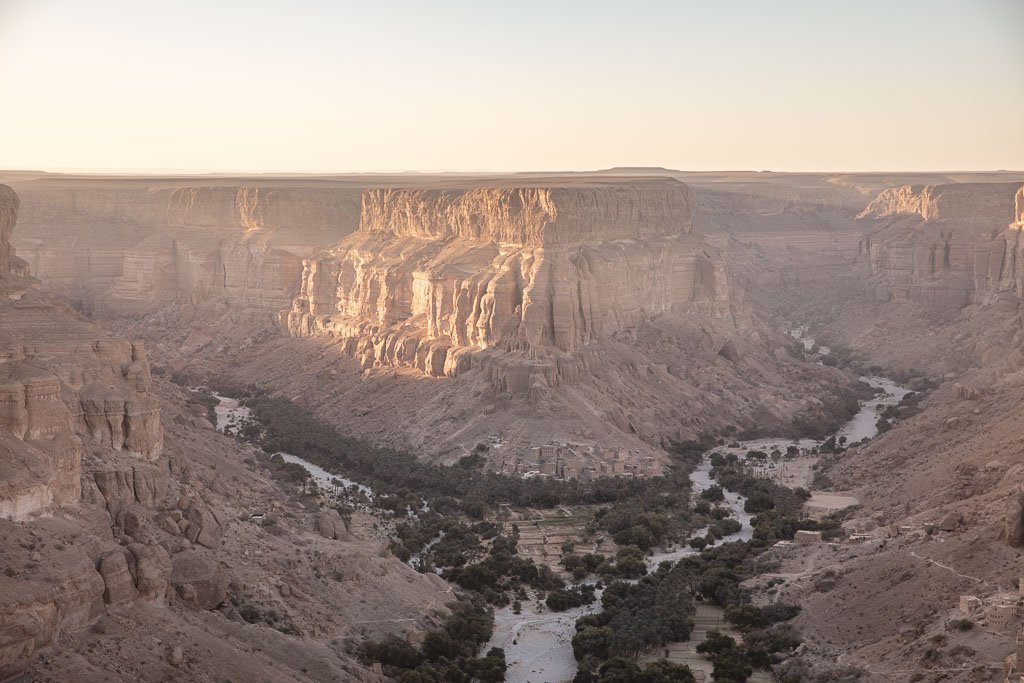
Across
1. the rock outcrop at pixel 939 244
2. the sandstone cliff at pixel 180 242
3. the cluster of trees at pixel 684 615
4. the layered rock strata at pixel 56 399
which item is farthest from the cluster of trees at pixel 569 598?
the rock outcrop at pixel 939 244

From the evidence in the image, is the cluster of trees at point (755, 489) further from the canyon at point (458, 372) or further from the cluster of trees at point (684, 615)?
the cluster of trees at point (684, 615)

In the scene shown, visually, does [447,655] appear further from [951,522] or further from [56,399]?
[951,522]

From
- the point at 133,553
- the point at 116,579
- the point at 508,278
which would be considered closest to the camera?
the point at 116,579

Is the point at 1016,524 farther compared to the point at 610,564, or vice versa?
the point at 610,564

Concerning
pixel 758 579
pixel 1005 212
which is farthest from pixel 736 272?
pixel 758 579

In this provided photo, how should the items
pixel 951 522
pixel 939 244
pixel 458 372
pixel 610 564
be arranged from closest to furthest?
1. pixel 951 522
2. pixel 610 564
3. pixel 458 372
4. pixel 939 244

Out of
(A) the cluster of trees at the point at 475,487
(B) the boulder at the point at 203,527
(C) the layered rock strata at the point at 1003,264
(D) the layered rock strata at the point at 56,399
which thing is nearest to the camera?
(D) the layered rock strata at the point at 56,399

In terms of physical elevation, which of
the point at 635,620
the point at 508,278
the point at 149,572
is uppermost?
the point at 508,278

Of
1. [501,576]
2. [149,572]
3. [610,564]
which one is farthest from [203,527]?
[610,564]
